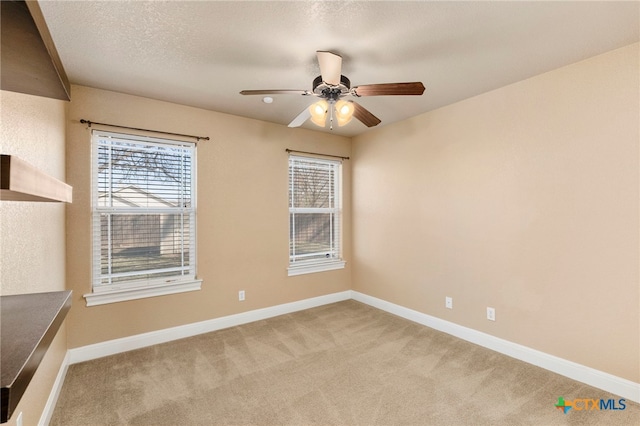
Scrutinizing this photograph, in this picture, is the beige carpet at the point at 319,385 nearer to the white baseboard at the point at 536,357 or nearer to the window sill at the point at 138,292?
the white baseboard at the point at 536,357

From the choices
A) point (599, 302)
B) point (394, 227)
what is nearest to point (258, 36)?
point (394, 227)

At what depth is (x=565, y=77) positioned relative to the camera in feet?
8.27

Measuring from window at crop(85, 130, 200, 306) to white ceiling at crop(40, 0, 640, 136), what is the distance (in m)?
0.63

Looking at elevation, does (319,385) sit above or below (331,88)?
below

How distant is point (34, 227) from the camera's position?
1840 mm

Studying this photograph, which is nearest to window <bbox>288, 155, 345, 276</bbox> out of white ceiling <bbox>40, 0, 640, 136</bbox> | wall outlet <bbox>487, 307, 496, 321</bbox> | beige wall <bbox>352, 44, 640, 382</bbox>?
beige wall <bbox>352, 44, 640, 382</bbox>

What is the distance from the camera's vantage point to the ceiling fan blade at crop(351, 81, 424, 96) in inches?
80.1

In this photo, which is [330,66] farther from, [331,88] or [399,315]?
[399,315]

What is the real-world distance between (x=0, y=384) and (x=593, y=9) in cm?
289

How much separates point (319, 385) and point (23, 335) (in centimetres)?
233

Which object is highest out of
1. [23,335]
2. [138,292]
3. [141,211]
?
[141,211]

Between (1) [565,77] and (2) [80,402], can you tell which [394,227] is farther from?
(2) [80,402]

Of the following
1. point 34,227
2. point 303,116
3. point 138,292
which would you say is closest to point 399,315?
point 303,116

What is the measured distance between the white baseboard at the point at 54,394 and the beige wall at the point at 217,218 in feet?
0.71
